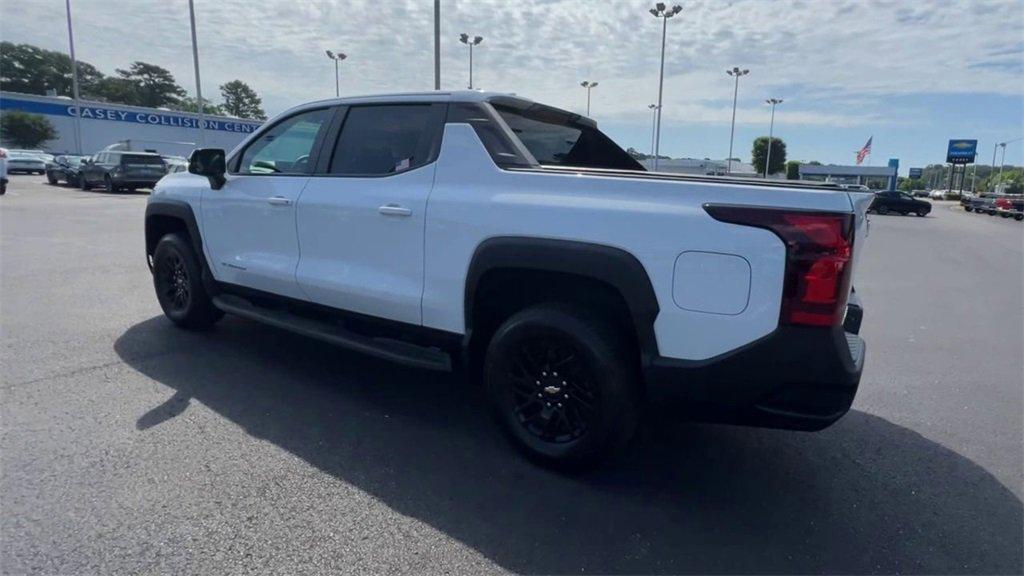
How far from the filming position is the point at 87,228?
1248 centimetres

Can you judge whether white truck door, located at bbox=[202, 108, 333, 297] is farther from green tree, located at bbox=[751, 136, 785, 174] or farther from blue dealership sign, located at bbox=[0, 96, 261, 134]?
green tree, located at bbox=[751, 136, 785, 174]

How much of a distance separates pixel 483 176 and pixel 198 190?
2.82 metres

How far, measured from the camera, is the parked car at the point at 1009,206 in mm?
34062

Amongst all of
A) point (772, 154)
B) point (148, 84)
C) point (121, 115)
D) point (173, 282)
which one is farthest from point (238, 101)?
point (173, 282)

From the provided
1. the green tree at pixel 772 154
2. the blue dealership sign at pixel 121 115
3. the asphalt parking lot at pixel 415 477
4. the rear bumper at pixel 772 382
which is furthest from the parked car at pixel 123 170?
the green tree at pixel 772 154

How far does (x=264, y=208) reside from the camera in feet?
14.3

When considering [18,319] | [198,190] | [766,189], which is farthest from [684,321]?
[18,319]

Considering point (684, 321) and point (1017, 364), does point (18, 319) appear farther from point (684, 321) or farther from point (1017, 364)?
point (1017, 364)

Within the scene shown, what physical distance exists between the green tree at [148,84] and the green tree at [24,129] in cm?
4126

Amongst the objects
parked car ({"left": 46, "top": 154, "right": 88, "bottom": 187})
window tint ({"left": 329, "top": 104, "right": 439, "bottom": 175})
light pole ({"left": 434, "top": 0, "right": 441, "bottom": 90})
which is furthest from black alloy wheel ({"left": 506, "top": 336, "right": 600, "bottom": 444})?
parked car ({"left": 46, "top": 154, "right": 88, "bottom": 187})

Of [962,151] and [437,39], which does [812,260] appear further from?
[962,151]

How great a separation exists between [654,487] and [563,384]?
2.20ft

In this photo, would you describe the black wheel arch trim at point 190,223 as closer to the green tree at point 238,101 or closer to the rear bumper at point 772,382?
the rear bumper at point 772,382

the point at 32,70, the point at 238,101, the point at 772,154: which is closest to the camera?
the point at 772,154
